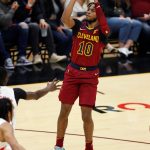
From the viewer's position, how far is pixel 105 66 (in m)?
11.5

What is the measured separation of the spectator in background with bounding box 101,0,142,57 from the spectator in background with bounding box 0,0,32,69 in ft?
7.31

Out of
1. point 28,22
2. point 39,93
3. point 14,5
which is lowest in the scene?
point 28,22

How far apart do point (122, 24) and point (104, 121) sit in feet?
16.9

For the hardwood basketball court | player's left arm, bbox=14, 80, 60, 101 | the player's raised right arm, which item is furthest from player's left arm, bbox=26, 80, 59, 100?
the hardwood basketball court

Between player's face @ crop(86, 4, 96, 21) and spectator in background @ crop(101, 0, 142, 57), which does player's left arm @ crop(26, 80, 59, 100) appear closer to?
player's face @ crop(86, 4, 96, 21)

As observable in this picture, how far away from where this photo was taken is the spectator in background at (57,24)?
1168 centimetres

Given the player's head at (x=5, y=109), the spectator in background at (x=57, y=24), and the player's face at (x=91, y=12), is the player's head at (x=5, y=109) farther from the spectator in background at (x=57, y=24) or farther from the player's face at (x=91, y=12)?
the spectator in background at (x=57, y=24)

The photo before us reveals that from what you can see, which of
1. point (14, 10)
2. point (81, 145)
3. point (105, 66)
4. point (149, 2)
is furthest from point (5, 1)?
point (81, 145)

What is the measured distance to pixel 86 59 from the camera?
5988 mm

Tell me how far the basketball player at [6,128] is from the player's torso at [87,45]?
6.01 ft

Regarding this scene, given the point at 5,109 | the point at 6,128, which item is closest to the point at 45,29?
the point at 5,109

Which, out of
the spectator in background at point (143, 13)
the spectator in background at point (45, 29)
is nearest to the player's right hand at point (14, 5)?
the spectator in background at point (45, 29)

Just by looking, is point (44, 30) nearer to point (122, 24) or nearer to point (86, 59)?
point (122, 24)

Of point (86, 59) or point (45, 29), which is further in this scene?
point (45, 29)
